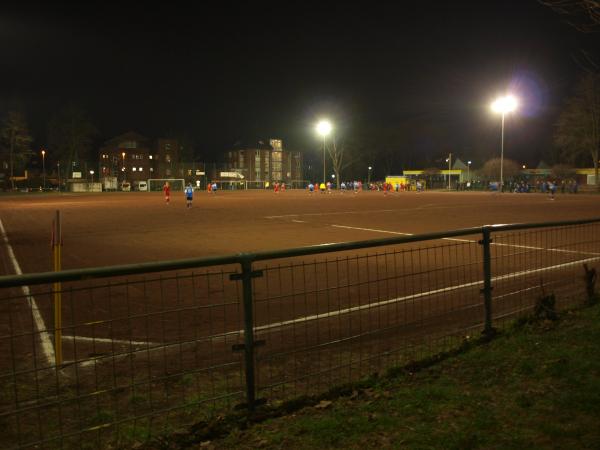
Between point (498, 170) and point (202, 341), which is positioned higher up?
point (498, 170)

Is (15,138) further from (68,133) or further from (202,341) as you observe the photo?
(202,341)

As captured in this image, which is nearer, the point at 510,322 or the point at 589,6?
the point at 589,6

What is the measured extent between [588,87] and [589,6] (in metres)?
72.5

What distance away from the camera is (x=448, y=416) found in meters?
4.05

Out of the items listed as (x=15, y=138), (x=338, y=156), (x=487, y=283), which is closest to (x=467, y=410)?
(x=487, y=283)

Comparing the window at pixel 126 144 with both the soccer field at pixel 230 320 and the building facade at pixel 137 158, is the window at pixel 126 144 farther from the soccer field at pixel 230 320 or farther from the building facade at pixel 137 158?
the soccer field at pixel 230 320

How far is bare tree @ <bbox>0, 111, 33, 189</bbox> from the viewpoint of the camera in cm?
8775

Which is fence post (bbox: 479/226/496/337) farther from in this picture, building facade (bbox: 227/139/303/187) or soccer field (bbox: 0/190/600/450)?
building facade (bbox: 227/139/303/187)

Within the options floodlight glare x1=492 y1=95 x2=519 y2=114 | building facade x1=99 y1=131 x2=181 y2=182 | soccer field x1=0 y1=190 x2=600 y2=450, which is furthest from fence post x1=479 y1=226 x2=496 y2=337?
building facade x1=99 y1=131 x2=181 y2=182

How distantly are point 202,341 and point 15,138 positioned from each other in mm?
94715

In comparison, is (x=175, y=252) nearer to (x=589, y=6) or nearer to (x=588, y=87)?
(x=589, y=6)

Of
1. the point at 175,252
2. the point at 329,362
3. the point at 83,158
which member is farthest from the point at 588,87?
the point at 83,158

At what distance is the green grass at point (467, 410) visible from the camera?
3.68 meters

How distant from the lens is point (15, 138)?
288 ft
